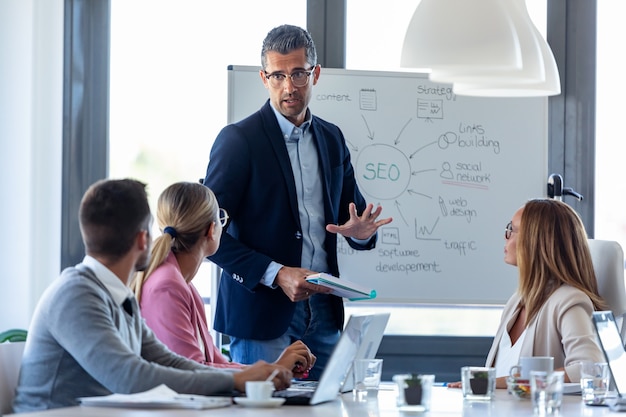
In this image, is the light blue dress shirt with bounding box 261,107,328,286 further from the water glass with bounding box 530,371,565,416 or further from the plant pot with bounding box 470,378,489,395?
the water glass with bounding box 530,371,565,416

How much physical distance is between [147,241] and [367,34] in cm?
283

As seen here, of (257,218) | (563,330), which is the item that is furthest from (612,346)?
(257,218)

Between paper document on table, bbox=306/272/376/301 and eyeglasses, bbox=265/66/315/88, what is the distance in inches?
29.4

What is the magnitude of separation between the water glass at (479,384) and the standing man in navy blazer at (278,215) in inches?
38.4

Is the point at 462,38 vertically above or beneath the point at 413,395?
above

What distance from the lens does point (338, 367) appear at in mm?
2146

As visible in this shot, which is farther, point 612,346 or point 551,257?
point 551,257

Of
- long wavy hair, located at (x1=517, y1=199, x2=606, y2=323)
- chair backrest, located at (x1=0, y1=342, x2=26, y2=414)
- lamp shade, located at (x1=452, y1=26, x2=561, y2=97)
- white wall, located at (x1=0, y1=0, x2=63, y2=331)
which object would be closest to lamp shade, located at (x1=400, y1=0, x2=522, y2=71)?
lamp shade, located at (x1=452, y1=26, x2=561, y2=97)

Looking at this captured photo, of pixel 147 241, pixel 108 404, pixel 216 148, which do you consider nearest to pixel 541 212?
pixel 216 148

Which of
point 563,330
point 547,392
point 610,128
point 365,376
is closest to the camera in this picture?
point 547,392

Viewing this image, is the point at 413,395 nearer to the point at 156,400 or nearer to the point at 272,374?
the point at 272,374

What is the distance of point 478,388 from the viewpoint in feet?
7.24

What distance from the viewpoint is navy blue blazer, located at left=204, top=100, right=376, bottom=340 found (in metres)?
3.13

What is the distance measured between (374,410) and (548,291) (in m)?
1.06
